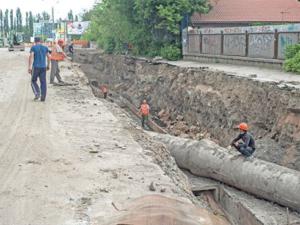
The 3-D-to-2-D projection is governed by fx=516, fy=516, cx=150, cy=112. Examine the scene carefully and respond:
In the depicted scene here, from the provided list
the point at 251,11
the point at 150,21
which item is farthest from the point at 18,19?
the point at 150,21

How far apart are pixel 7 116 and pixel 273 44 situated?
1423 centimetres

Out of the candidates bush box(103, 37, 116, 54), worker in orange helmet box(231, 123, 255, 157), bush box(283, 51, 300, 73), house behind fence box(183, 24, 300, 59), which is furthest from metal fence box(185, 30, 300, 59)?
bush box(103, 37, 116, 54)

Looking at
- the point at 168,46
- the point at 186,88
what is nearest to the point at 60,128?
the point at 186,88

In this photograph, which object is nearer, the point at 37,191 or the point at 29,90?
the point at 37,191

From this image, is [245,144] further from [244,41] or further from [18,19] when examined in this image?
[18,19]

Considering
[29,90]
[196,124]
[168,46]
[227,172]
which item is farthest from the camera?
[168,46]

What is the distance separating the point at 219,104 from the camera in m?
20.4

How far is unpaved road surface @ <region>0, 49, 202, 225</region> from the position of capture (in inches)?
250

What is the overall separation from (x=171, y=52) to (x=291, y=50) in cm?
1295

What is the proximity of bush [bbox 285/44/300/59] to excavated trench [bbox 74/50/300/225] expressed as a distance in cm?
284

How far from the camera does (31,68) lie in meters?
14.1

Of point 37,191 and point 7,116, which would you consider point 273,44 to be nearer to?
point 7,116

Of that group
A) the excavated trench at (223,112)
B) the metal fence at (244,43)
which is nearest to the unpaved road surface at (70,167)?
the excavated trench at (223,112)

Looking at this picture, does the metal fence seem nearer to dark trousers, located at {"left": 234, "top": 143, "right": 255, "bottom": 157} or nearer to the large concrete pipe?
the large concrete pipe
